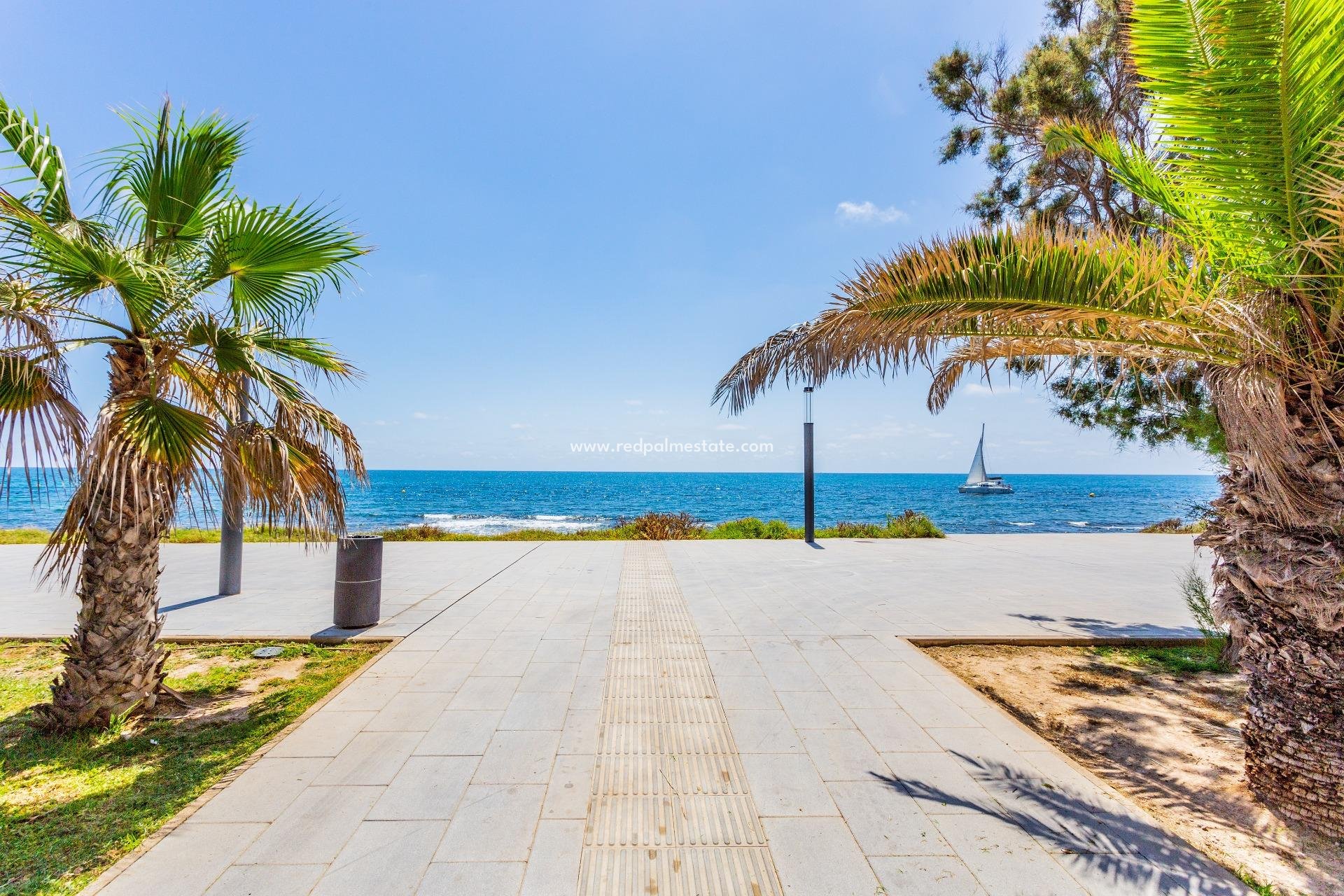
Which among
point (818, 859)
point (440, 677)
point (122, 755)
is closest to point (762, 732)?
point (818, 859)

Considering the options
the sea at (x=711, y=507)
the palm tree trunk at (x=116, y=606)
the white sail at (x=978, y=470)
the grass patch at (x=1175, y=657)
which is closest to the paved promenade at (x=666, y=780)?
the grass patch at (x=1175, y=657)

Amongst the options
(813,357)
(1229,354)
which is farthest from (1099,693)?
(813,357)

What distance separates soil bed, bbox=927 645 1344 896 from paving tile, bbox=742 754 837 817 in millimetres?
1652

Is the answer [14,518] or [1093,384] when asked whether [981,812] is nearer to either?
[1093,384]

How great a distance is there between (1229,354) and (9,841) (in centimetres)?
646

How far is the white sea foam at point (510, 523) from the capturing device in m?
24.2

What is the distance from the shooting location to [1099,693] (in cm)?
471

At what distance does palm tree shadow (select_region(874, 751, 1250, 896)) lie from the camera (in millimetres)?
2463

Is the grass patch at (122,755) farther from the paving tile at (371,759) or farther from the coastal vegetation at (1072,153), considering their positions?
the coastal vegetation at (1072,153)

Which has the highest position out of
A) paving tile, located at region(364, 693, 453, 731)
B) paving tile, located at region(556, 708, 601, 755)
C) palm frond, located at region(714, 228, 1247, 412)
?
palm frond, located at region(714, 228, 1247, 412)

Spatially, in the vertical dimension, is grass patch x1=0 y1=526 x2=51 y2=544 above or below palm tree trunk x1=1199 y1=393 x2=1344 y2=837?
below

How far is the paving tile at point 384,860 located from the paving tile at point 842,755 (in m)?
2.05

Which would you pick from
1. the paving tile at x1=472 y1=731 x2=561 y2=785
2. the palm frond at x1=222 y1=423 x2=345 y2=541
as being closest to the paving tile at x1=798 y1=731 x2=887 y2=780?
the paving tile at x1=472 y1=731 x2=561 y2=785

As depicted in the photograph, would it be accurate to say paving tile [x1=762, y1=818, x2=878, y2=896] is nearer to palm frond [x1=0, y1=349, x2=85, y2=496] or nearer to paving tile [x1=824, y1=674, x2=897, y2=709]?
paving tile [x1=824, y1=674, x2=897, y2=709]
